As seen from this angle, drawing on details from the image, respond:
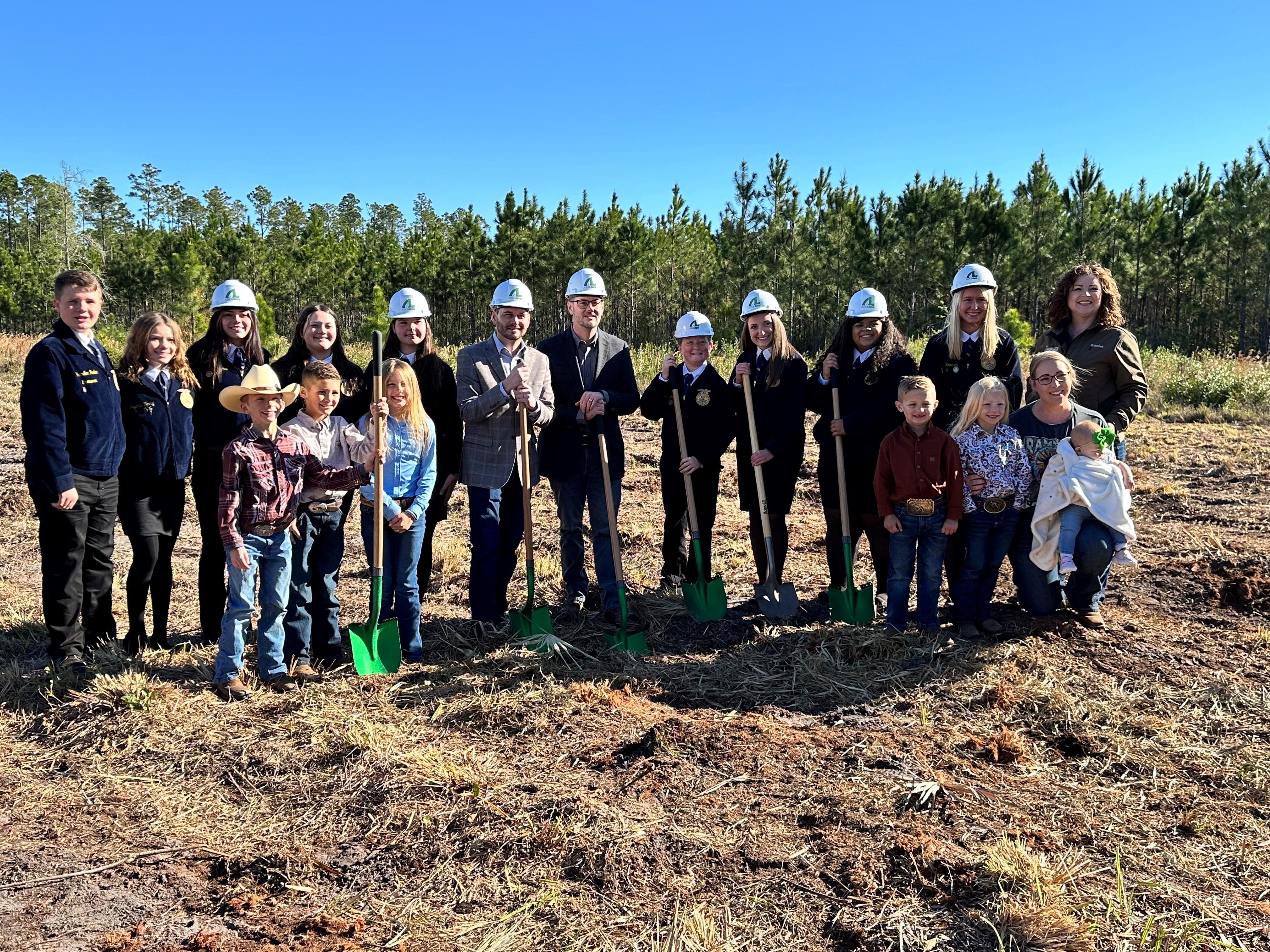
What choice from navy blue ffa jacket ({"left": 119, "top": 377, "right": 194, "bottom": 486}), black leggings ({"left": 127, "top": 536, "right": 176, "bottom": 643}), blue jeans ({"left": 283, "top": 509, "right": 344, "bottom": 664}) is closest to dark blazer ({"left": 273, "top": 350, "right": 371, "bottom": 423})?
navy blue ffa jacket ({"left": 119, "top": 377, "right": 194, "bottom": 486})

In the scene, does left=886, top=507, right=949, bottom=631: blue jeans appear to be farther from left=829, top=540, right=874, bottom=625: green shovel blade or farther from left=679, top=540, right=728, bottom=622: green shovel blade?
left=679, top=540, right=728, bottom=622: green shovel blade

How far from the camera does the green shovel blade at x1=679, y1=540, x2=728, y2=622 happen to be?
17.3 ft

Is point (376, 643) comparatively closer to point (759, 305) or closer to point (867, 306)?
point (759, 305)

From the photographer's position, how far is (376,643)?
4477mm

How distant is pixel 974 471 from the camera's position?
15.6 ft

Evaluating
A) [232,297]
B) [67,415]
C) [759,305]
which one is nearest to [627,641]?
[759,305]

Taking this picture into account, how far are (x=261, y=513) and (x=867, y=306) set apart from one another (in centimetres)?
352

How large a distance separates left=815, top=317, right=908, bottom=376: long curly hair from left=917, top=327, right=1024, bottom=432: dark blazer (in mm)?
179

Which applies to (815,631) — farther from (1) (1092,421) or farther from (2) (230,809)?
(2) (230,809)

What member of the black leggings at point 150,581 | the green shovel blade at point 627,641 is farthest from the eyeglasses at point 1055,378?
the black leggings at point 150,581

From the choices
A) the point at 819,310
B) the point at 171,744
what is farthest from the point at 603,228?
the point at 171,744

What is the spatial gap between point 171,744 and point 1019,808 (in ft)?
11.7

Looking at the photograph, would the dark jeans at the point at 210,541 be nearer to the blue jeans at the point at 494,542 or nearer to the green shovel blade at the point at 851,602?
the blue jeans at the point at 494,542

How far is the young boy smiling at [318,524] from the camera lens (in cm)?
431
